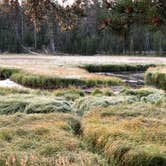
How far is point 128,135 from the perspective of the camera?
29.3 ft

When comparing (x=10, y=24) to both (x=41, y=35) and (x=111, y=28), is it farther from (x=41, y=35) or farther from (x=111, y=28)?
(x=111, y=28)

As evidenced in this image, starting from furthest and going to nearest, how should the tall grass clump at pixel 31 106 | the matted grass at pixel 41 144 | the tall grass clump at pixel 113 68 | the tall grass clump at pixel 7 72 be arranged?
the tall grass clump at pixel 113 68 < the tall grass clump at pixel 7 72 < the tall grass clump at pixel 31 106 < the matted grass at pixel 41 144

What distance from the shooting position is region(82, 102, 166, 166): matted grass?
7.91 metres

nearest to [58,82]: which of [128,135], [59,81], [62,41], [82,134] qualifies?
[59,81]

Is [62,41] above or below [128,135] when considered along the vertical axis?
above

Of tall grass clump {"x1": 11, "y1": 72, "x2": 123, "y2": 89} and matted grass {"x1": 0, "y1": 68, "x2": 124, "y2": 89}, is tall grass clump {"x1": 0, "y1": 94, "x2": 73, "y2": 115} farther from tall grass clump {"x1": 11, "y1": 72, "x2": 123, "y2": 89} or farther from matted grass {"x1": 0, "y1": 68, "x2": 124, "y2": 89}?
tall grass clump {"x1": 11, "y1": 72, "x2": 123, "y2": 89}

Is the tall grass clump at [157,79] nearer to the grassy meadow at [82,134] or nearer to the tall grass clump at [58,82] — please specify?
the tall grass clump at [58,82]

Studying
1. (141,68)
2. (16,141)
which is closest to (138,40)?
(141,68)

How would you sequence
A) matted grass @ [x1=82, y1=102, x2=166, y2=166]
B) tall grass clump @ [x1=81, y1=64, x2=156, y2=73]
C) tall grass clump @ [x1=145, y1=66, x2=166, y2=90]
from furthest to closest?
tall grass clump @ [x1=81, y1=64, x2=156, y2=73] < tall grass clump @ [x1=145, y1=66, x2=166, y2=90] < matted grass @ [x1=82, y1=102, x2=166, y2=166]

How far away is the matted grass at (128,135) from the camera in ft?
26.0

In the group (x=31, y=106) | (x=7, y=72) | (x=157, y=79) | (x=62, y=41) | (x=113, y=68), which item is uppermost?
(x=62, y=41)

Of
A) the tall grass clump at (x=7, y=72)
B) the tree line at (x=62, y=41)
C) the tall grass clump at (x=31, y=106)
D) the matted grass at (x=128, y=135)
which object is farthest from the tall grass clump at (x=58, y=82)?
the tree line at (x=62, y=41)

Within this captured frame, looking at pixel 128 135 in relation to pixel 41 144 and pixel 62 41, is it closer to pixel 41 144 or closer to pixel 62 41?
pixel 41 144

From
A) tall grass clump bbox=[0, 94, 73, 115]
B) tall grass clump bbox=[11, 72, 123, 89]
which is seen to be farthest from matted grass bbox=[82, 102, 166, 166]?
tall grass clump bbox=[11, 72, 123, 89]
